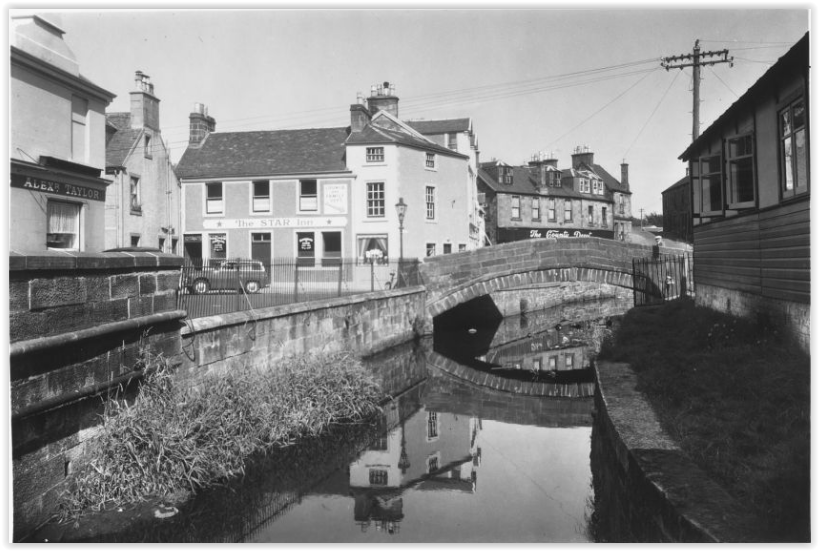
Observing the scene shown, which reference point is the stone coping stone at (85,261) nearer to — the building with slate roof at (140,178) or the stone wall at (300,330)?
the stone wall at (300,330)

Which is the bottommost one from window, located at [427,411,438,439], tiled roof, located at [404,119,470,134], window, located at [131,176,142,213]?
window, located at [427,411,438,439]

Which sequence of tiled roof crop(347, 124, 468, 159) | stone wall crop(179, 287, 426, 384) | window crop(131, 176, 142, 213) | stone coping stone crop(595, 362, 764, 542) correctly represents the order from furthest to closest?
tiled roof crop(347, 124, 468, 159) → window crop(131, 176, 142, 213) → stone wall crop(179, 287, 426, 384) → stone coping stone crop(595, 362, 764, 542)

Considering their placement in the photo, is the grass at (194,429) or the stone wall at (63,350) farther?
the grass at (194,429)

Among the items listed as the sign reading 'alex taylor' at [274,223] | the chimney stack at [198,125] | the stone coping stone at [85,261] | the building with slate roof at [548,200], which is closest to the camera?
the stone coping stone at [85,261]

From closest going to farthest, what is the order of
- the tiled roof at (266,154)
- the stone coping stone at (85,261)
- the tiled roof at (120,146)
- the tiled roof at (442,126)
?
the stone coping stone at (85,261)
the tiled roof at (120,146)
the tiled roof at (266,154)
the tiled roof at (442,126)

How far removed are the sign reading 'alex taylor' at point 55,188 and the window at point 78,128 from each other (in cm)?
65

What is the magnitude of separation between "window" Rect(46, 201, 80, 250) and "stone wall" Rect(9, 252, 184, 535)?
617 centimetres

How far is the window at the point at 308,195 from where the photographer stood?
25516 mm

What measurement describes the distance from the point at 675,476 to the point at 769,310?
186 inches

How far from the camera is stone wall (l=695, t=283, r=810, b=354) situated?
6871 millimetres

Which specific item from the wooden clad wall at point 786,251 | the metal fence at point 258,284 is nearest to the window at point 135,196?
the metal fence at point 258,284

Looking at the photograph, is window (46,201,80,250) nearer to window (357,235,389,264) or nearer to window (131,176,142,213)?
window (131,176,142,213)

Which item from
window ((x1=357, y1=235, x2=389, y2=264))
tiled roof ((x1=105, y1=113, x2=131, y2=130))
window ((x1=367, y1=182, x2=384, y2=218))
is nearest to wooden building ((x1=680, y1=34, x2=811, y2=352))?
window ((x1=357, y1=235, x2=389, y2=264))

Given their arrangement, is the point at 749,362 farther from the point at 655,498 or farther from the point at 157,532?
the point at 157,532
